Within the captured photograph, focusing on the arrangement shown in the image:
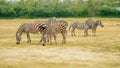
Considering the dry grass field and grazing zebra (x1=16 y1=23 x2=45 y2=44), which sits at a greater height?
grazing zebra (x1=16 y1=23 x2=45 y2=44)

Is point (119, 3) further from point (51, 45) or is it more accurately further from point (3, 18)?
point (51, 45)

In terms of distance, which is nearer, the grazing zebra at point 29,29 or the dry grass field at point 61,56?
the dry grass field at point 61,56

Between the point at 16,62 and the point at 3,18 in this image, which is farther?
the point at 3,18

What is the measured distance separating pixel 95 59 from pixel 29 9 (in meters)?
43.8

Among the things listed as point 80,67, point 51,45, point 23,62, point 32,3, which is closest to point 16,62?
point 23,62

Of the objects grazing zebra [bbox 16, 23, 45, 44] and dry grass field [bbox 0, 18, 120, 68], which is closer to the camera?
dry grass field [bbox 0, 18, 120, 68]

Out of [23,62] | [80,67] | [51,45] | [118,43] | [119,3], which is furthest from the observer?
[119,3]

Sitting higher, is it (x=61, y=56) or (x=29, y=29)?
(x=29, y=29)

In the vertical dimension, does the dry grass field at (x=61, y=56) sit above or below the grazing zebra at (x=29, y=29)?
below

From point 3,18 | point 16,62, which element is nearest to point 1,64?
point 16,62

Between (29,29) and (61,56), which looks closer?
(61,56)

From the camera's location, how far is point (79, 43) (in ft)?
79.0

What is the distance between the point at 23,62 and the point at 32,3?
56.2 meters

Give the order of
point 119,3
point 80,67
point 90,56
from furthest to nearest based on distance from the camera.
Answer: point 119,3 < point 90,56 < point 80,67
